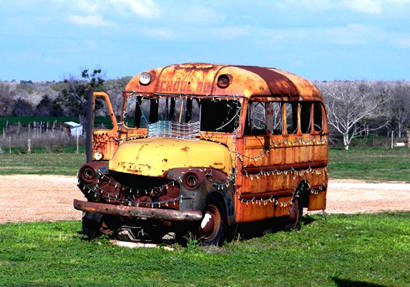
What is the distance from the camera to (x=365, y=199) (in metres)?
26.3

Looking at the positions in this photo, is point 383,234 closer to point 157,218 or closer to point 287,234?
point 287,234

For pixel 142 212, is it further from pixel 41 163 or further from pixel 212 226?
pixel 41 163

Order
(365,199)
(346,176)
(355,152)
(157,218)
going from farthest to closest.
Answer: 1. (355,152)
2. (346,176)
3. (365,199)
4. (157,218)

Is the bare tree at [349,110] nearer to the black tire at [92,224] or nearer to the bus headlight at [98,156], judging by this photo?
the bus headlight at [98,156]

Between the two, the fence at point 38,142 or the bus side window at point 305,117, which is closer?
the bus side window at point 305,117

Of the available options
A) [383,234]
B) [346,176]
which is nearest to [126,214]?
[383,234]

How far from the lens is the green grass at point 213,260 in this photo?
1191 centimetres

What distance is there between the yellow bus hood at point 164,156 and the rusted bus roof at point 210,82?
94 cm

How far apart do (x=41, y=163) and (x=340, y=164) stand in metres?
12.9

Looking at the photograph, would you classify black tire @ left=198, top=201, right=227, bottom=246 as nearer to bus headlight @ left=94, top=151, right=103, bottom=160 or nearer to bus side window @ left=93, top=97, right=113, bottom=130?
bus headlight @ left=94, top=151, right=103, bottom=160

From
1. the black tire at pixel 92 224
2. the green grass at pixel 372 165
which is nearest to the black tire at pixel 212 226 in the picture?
the black tire at pixel 92 224

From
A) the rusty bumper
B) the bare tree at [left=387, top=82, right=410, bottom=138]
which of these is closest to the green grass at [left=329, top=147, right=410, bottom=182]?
the rusty bumper

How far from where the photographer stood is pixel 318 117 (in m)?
18.2

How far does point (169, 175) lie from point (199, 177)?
0.43m
